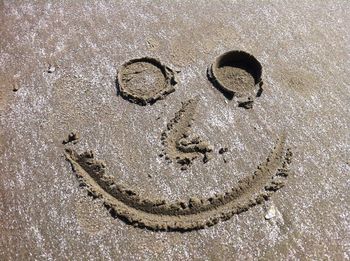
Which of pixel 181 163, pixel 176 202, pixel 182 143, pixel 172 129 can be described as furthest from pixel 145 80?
pixel 176 202

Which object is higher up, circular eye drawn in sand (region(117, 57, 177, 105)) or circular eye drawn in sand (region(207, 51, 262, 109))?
circular eye drawn in sand (region(207, 51, 262, 109))

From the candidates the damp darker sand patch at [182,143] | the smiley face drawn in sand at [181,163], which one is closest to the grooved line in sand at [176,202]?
the smiley face drawn in sand at [181,163]

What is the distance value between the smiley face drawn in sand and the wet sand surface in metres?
0.01

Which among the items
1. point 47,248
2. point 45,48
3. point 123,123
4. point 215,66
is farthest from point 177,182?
point 45,48

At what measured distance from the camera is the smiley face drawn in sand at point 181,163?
229 centimetres

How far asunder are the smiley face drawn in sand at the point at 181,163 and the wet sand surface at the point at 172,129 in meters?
0.01

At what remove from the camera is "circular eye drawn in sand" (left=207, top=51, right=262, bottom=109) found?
110 inches

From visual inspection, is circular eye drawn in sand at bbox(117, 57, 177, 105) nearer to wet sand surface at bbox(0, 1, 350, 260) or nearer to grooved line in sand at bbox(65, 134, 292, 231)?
wet sand surface at bbox(0, 1, 350, 260)

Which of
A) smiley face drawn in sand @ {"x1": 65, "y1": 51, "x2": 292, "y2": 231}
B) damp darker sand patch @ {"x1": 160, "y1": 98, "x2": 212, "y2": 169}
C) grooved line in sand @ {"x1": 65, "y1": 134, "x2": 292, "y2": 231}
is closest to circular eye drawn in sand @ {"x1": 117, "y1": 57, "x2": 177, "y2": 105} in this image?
smiley face drawn in sand @ {"x1": 65, "y1": 51, "x2": 292, "y2": 231}

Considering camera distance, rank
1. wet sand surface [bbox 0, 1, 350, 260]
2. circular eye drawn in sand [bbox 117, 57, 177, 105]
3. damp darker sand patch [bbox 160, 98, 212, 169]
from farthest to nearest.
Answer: circular eye drawn in sand [bbox 117, 57, 177, 105]
damp darker sand patch [bbox 160, 98, 212, 169]
wet sand surface [bbox 0, 1, 350, 260]

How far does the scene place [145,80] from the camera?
112 inches

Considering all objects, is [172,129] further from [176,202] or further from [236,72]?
[236,72]

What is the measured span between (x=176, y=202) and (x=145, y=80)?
932 millimetres

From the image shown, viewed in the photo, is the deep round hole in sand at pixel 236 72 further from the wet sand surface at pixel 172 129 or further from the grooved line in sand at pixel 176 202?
the grooved line in sand at pixel 176 202
